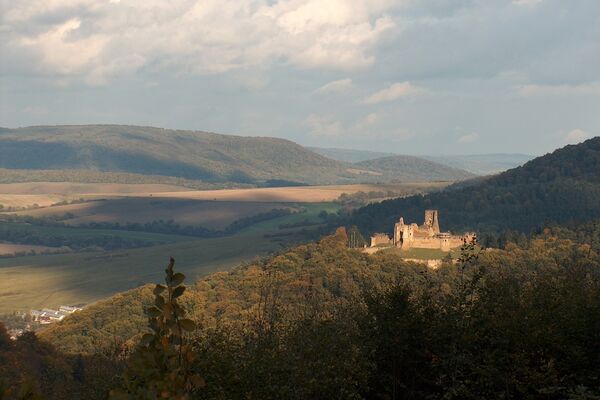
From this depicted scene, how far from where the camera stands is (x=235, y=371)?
88.2ft

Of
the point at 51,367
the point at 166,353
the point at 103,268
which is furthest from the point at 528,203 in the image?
the point at 166,353

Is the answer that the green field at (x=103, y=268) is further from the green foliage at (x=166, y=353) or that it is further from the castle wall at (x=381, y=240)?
the green foliage at (x=166, y=353)

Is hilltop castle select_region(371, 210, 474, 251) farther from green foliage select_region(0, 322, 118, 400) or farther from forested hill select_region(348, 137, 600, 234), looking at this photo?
green foliage select_region(0, 322, 118, 400)

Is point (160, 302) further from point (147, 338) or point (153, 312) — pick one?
point (147, 338)

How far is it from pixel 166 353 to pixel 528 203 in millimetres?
174740

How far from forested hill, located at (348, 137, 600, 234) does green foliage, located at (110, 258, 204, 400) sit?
150m

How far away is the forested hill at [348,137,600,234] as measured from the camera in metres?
164

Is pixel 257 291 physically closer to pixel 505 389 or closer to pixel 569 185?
pixel 505 389

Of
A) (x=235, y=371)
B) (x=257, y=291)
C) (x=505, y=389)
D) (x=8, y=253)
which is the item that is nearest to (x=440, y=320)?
(x=505, y=389)

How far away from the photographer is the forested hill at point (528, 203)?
539ft

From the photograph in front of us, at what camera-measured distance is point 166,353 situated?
30.2ft

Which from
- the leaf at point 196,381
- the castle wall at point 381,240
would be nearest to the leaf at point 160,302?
the leaf at point 196,381

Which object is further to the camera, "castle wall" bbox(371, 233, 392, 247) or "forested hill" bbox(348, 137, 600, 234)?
"forested hill" bbox(348, 137, 600, 234)

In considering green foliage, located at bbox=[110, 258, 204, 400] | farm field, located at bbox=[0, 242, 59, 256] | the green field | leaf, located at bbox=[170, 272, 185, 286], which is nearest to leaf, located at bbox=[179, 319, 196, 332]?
green foliage, located at bbox=[110, 258, 204, 400]
